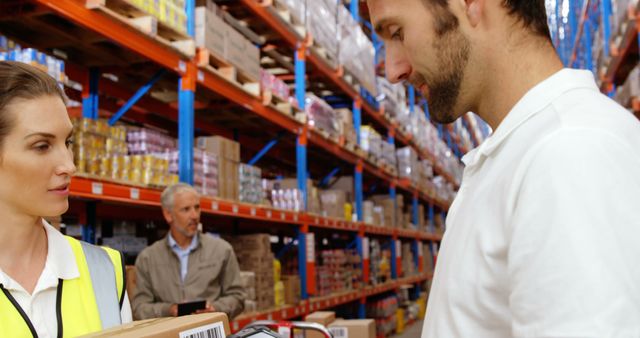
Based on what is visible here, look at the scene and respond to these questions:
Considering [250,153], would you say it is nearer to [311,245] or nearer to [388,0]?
[311,245]

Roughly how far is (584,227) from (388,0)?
2.02 feet

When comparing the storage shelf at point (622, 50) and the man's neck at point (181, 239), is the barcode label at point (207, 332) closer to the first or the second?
the man's neck at point (181, 239)

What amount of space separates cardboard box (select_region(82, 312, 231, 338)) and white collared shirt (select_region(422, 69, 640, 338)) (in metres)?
0.52

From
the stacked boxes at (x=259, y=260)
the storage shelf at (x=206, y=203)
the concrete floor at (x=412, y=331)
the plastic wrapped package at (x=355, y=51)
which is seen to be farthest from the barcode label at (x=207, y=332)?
the concrete floor at (x=412, y=331)

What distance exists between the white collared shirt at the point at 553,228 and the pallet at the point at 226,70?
153 inches

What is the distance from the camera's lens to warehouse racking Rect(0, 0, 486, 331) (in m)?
3.83

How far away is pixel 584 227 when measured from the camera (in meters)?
0.83

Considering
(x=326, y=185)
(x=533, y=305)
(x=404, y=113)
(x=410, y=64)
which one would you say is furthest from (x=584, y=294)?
(x=404, y=113)

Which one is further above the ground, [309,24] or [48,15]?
[309,24]

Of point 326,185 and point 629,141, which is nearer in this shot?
point 629,141

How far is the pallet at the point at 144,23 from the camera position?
11.8ft

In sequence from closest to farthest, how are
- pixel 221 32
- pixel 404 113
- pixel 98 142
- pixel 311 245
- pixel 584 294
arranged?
pixel 584 294 → pixel 98 142 → pixel 221 32 → pixel 311 245 → pixel 404 113

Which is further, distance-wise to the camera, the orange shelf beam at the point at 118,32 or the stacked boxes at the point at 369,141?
the stacked boxes at the point at 369,141

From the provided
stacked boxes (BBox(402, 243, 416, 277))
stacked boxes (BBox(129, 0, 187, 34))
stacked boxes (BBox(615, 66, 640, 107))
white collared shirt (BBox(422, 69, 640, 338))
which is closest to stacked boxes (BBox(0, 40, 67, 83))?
stacked boxes (BBox(129, 0, 187, 34))
